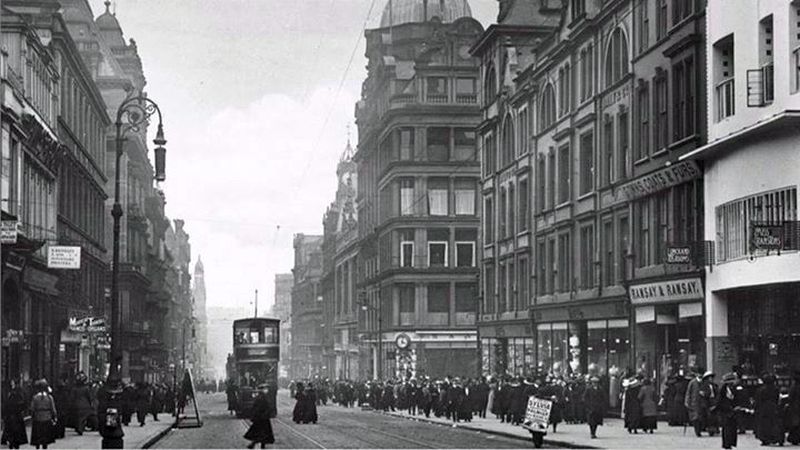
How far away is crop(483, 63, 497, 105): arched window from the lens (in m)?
71.1

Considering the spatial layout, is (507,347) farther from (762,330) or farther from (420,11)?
(420,11)

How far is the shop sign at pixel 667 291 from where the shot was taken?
1566 inches

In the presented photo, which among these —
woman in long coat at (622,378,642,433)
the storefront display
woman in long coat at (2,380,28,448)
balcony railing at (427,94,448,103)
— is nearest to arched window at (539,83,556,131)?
the storefront display

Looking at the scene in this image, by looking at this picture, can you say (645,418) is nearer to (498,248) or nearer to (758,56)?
(758,56)

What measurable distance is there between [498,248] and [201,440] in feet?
110

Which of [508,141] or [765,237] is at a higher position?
[508,141]

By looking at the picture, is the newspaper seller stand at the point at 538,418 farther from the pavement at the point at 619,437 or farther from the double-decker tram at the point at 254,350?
the double-decker tram at the point at 254,350

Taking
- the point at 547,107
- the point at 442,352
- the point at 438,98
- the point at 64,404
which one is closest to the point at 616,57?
the point at 547,107

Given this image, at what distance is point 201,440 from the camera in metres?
38.0

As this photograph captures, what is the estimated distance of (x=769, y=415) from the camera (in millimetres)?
29969

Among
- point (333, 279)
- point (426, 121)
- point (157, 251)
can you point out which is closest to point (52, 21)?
point (426, 121)

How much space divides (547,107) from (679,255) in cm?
2172

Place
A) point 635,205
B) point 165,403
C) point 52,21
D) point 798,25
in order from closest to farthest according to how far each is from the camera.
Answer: point 798,25, point 635,205, point 52,21, point 165,403

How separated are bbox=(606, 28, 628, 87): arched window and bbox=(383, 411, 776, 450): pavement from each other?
12.2 meters
